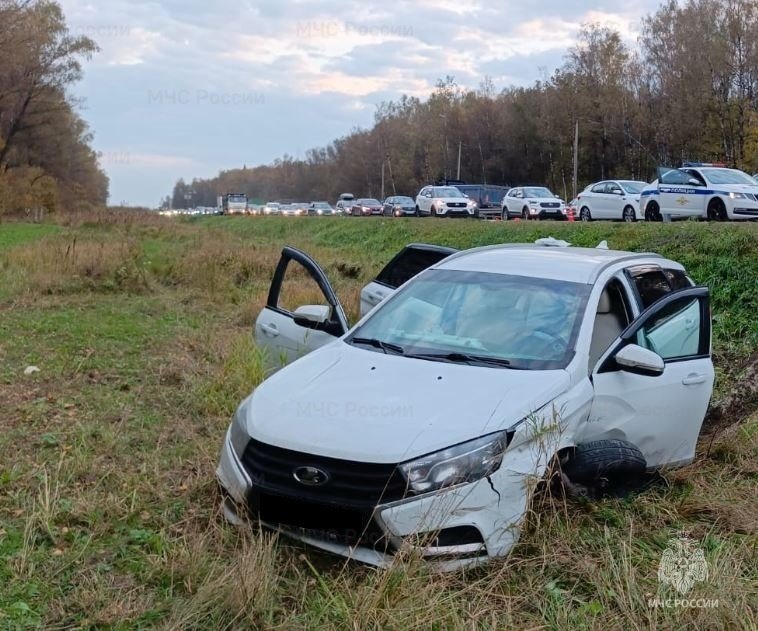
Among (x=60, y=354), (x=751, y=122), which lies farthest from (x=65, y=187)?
(x=60, y=354)

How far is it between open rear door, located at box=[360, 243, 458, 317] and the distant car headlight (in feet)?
10.1

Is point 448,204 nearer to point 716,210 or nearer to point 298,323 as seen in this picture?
point 716,210

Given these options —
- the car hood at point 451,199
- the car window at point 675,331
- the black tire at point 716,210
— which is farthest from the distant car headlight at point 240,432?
the car hood at point 451,199

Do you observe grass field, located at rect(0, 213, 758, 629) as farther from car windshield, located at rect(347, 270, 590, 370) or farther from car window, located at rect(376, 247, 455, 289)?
car window, located at rect(376, 247, 455, 289)

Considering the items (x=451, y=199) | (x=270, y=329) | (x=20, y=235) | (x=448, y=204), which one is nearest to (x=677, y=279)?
(x=270, y=329)

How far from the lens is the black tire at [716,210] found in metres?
17.4

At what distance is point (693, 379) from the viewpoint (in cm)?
499

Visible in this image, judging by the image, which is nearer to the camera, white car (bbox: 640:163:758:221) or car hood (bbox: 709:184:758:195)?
white car (bbox: 640:163:758:221)

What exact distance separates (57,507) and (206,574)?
49.5 inches

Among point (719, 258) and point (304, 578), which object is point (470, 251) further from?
point (719, 258)

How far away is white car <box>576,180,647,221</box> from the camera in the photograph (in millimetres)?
22453

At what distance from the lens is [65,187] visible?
6881cm

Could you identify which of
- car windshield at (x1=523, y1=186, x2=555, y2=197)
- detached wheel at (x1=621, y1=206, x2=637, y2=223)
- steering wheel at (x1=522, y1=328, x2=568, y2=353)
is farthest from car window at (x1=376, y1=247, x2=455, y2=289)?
car windshield at (x1=523, y1=186, x2=555, y2=197)

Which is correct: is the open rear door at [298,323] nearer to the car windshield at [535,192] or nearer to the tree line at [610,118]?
the car windshield at [535,192]
